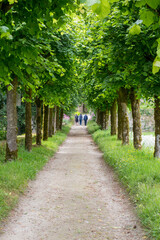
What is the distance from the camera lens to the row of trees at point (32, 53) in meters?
4.79

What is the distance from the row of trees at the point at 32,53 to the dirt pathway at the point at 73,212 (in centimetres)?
282

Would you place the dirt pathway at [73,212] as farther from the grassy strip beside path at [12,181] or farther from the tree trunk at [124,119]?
the tree trunk at [124,119]

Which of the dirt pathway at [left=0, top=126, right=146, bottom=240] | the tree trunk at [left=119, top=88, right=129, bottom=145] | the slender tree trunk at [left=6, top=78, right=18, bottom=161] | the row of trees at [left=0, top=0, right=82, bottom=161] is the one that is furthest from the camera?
the tree trunk at [left=119, top=88, right=129, bottom=145]

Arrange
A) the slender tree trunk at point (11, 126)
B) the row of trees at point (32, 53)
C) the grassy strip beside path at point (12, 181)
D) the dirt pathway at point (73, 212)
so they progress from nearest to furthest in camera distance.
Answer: the row of trees at point (32, 53) < the dirt pathway at point (73, 212) < the grassy strip beside path at point (12, 181) < the slender tree trunk at point (11, 126)

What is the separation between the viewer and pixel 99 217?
581 cm

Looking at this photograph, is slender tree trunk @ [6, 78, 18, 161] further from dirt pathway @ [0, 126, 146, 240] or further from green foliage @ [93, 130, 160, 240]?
green foliage @ [93, 130, 160, 240]

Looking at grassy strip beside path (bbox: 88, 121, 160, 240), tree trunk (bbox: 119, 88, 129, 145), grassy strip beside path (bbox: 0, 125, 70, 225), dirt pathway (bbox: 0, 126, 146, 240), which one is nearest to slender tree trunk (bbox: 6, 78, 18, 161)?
grassy strip beside path (bbox: 0, 125, 70, 225)

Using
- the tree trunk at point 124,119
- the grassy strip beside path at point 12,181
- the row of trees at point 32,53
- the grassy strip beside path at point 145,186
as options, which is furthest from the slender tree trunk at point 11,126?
the tree trunk at point 124,119

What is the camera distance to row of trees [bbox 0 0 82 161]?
4789mm

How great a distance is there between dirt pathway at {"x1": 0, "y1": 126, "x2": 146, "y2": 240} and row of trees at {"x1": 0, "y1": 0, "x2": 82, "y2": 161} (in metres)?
2.82

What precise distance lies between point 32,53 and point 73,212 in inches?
139

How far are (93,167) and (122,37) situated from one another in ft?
18.6

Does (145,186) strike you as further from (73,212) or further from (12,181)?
(12,181)

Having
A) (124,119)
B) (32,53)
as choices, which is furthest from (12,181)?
(124,119)
